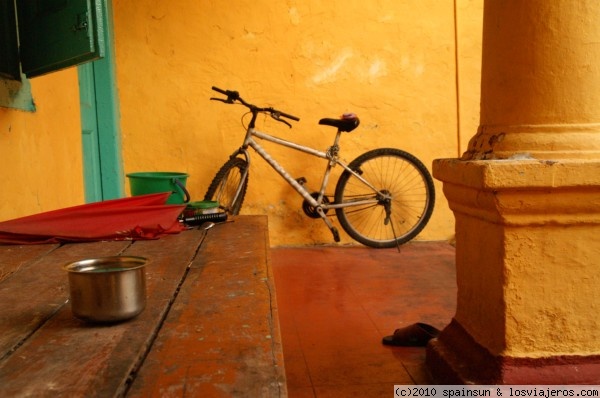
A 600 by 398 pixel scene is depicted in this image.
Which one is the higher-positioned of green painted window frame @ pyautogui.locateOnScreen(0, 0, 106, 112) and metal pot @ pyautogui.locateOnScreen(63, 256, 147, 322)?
green painted window frame @ pyautogui.locateOnScreen(0, 0, 106, 112)

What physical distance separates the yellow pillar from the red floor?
0.50 metres

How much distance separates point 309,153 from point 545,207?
2923 mm

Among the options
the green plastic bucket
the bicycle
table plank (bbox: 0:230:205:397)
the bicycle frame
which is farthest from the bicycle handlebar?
table plank (bbox: 0:230:205:397)

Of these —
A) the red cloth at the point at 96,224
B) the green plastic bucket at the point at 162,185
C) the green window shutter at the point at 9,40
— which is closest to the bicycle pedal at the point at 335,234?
the green plastic bucket at the point at 162,185

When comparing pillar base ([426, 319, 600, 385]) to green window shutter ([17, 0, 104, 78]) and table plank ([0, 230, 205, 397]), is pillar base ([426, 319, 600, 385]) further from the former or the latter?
green window shutter ([17, 0, 104, 78])

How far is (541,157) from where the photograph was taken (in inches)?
71.7

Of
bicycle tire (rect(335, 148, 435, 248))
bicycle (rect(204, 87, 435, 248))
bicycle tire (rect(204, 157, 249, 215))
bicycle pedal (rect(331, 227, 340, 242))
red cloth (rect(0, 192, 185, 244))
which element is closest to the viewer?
red cloth (rect(0, 192, 185, 244))

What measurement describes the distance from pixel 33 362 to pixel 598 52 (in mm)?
1847

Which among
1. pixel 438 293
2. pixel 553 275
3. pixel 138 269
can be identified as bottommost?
pixel 438 293

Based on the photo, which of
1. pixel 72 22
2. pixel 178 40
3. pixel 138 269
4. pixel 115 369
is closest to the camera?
pixel 115 369

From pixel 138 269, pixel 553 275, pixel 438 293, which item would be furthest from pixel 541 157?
pixel 438 293

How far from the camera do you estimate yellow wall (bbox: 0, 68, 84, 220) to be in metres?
2.40

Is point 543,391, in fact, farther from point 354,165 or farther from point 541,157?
point 354,165

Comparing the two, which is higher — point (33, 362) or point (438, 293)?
point (33, 362)
